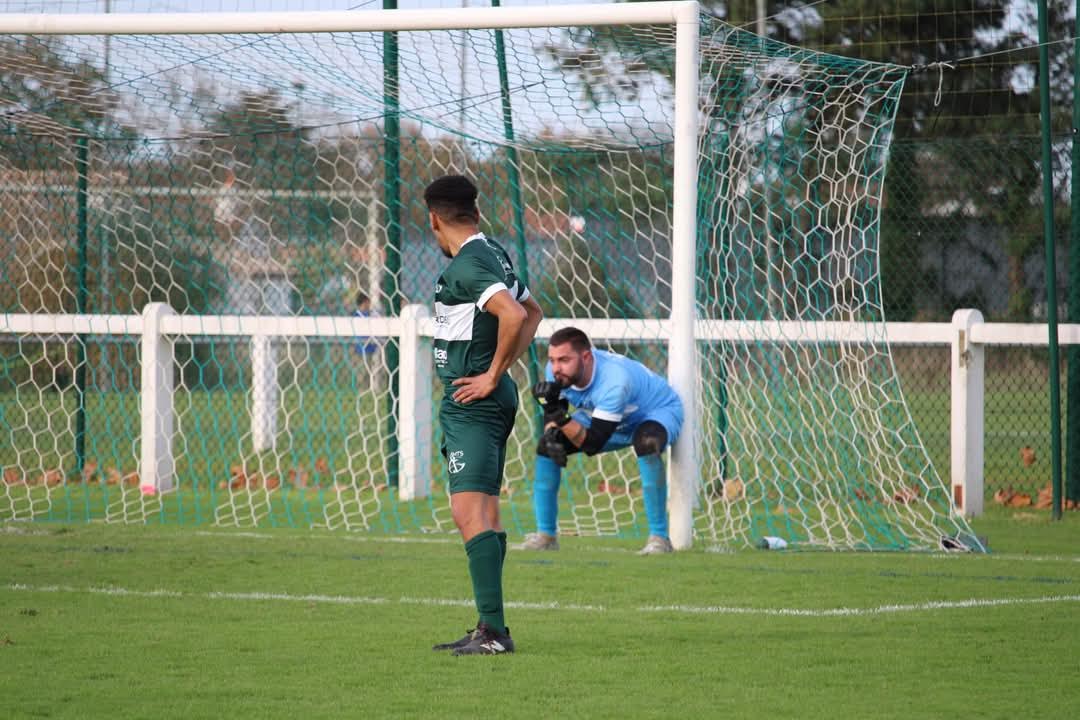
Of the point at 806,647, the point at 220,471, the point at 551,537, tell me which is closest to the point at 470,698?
the point at 806,647

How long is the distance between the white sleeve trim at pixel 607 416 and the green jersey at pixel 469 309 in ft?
9.42

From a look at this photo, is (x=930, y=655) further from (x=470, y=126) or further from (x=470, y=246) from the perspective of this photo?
(x=470, y=126)

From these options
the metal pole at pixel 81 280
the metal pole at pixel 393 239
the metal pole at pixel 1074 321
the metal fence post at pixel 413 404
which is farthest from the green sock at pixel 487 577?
the metal pole at pixel 81 280

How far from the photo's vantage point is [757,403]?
33.2 feet

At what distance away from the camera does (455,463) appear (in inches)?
219

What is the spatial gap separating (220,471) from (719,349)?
483 cm

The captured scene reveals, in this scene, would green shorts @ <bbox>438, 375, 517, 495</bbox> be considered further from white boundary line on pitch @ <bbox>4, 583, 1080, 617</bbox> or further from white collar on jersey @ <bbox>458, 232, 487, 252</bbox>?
white boundary line on pitch @ <bbox>4, 583, 1080, 617</bbox>

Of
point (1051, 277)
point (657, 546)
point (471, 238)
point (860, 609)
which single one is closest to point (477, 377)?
point (471, 238)

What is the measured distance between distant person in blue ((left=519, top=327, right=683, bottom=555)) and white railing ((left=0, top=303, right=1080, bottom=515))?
154 cm

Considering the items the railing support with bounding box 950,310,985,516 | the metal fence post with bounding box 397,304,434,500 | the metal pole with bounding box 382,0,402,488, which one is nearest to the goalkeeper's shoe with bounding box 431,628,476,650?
the metal fence post with bounding box 397,304,434,500

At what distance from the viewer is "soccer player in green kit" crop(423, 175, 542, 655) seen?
5.43m

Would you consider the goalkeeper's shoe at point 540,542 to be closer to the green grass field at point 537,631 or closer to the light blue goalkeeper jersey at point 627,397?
the green grass field at point 537,631

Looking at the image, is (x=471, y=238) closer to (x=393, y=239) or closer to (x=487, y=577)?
(x=487, y=577)

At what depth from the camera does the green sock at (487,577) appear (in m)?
5.43
